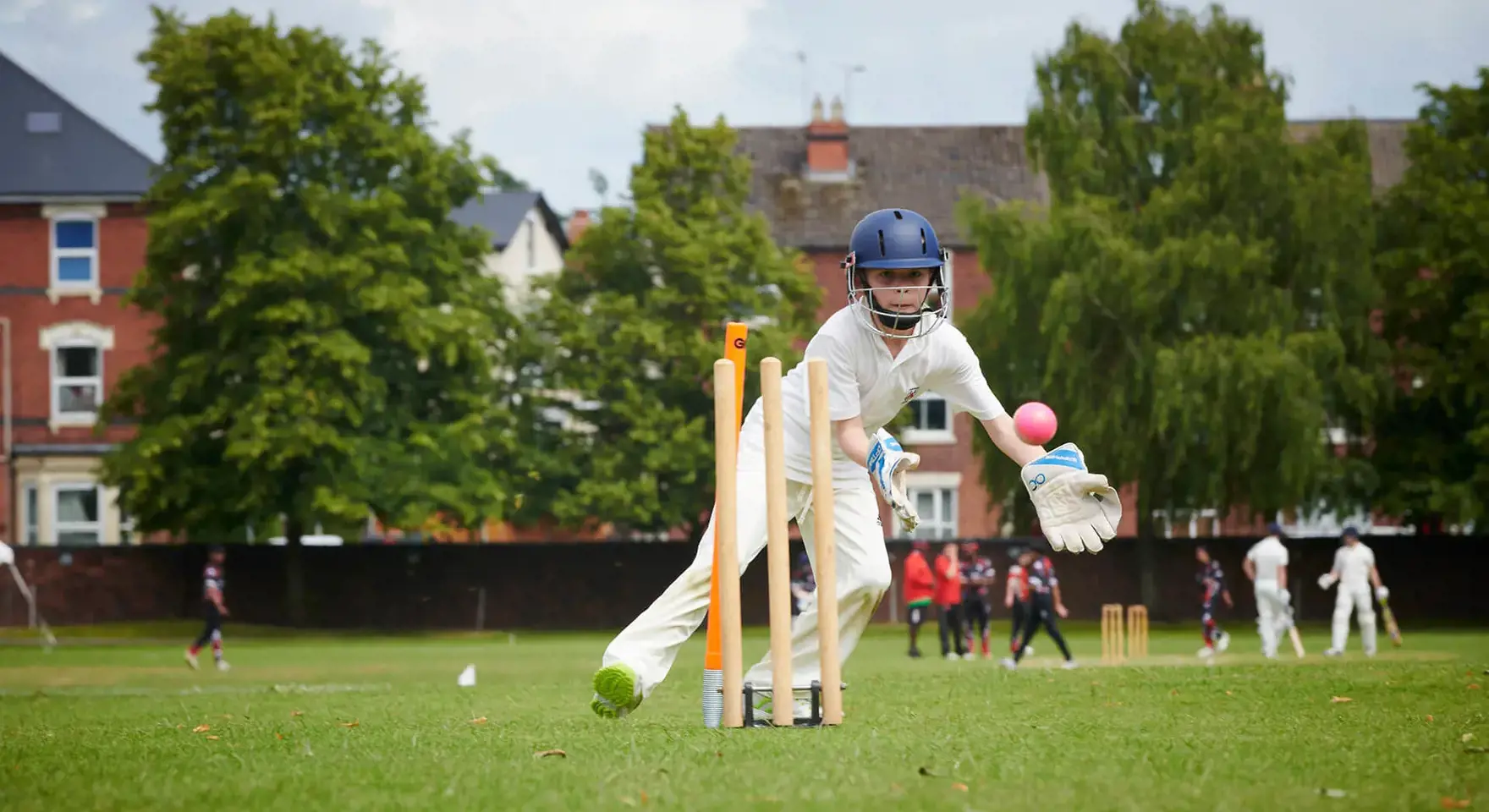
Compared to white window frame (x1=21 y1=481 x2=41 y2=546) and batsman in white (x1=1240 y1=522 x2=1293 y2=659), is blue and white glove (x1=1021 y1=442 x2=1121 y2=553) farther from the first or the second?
white window frame (x1=21 y1=481 x2=41 y2=546)

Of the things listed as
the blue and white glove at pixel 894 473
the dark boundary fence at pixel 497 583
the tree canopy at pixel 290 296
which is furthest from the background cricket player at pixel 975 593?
the blue and white glove at pixel 894 473

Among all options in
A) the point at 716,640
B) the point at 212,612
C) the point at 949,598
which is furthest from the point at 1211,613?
the point at 716,640

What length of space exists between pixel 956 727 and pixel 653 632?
5.38ft

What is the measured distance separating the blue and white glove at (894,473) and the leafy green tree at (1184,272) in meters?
30.4

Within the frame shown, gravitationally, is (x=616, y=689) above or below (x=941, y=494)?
below

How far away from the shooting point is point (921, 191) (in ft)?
180

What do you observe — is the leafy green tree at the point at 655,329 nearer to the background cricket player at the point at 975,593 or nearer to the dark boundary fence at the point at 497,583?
the dark boundary fence at the point at 497,583

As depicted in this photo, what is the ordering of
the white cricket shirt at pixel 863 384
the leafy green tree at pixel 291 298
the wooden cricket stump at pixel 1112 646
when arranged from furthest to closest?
1. the leafy green tree at pixel 291 298
2. the wooden cricket stump at pixel 1112 646
3. the white cricket shirt at pixel 863 384

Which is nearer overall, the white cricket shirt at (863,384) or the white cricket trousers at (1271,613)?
the white cricket shirt at (863,384)

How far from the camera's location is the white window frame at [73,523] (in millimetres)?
49188

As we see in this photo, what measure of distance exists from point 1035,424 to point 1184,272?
31560mm

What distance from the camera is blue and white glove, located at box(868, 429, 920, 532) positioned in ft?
25.7

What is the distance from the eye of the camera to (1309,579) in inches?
1676

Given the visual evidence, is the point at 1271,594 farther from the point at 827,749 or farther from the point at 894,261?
the point at 827,749
